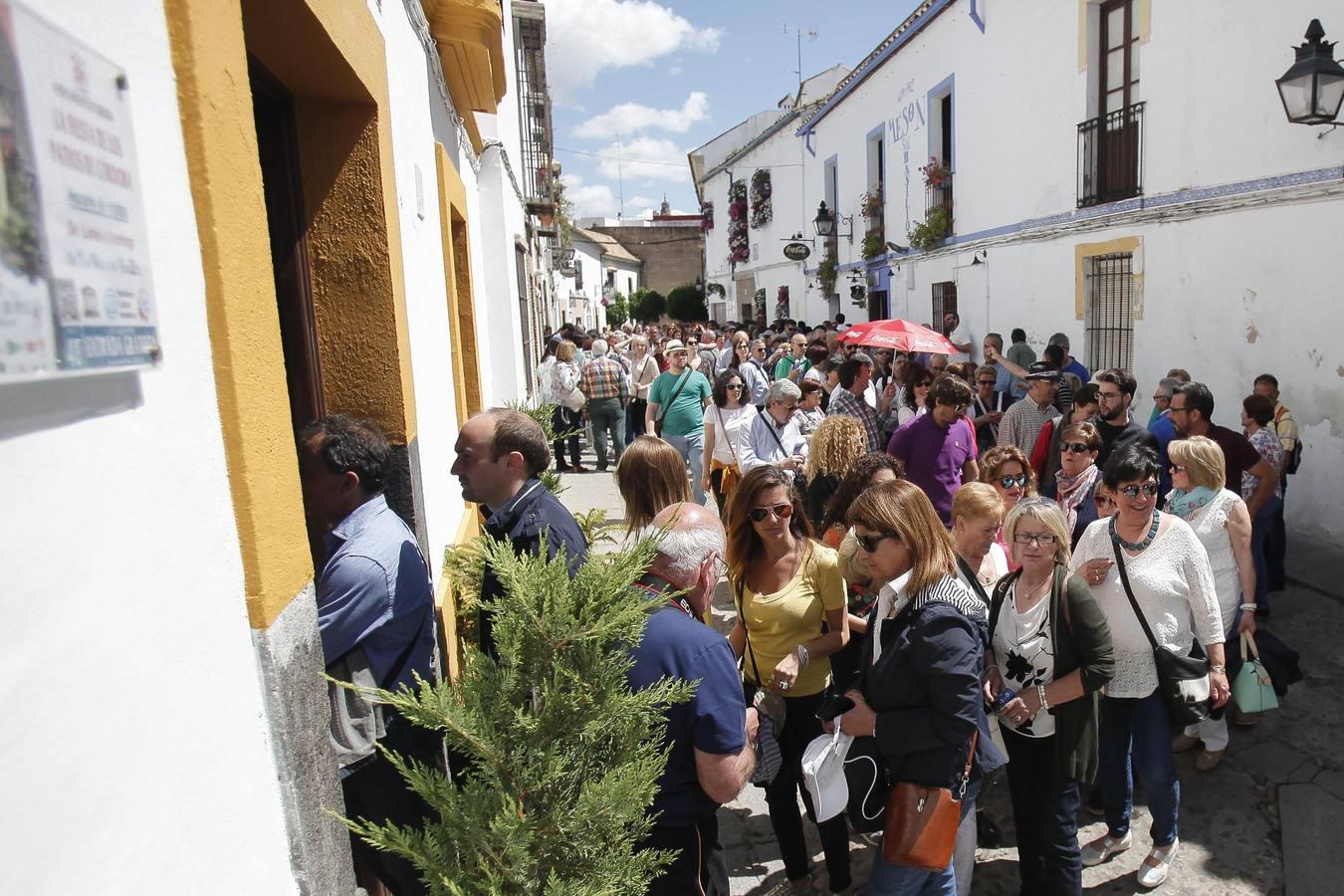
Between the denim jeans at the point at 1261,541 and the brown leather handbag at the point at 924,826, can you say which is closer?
the brown leather handbag at the point at 924,826

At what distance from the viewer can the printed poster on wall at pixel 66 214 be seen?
0.81 meters

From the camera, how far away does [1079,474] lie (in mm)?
4465

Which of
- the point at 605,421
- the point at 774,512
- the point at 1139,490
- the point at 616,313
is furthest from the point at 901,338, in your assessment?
the point at 616,313

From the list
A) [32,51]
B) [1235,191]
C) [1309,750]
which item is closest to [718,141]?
[1235,191]

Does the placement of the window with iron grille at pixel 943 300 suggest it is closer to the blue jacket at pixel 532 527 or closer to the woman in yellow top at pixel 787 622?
the woman in yellow top at pixel 787 622

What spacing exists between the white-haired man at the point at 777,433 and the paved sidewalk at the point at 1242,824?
218 cm

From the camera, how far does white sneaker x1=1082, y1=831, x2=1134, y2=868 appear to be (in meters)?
3.44

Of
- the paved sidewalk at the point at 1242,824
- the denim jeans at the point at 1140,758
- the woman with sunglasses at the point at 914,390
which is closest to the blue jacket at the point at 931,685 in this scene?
the denim jeans at the point at 1140,758

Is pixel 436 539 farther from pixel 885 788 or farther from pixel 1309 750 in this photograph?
pixel 1309 750

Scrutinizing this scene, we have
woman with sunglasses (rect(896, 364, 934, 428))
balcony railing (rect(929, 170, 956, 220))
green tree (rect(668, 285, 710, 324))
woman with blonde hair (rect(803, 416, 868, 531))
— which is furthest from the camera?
green tree (rect(668, 285, 710, 324))

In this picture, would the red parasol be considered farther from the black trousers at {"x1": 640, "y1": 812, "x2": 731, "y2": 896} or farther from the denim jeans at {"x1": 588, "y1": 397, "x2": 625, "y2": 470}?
the black trousers at {"x1": 640, "y1": 812, "x2": 731, "y2": 896}

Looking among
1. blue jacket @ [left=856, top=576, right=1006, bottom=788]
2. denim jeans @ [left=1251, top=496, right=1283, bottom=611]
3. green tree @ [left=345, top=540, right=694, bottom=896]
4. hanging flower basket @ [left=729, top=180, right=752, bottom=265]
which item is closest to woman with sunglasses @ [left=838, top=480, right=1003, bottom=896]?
blue jacket @ [left=856, top=576, right=1006, bottom=788]

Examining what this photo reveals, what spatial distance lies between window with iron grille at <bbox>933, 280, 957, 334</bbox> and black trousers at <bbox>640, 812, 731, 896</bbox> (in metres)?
13.2

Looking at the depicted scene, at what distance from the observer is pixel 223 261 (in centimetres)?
133
